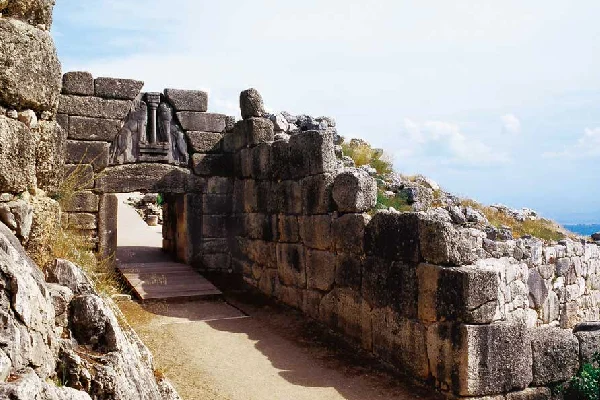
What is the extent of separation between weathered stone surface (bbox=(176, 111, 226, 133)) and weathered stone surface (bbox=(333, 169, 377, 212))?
471 centimetres

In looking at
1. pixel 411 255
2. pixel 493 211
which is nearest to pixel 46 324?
pixel 411 255

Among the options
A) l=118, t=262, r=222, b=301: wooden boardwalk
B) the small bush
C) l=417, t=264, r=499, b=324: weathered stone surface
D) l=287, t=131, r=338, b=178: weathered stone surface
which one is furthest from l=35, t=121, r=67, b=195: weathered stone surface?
the small bush

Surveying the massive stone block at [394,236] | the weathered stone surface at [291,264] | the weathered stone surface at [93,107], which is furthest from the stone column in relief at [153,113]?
the massive stone block at [394,236]

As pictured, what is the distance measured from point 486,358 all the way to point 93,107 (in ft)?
26.2

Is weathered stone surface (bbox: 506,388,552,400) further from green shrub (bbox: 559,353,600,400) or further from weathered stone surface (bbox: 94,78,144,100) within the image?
weathered stone surface (bbox: 94,78,144,100)

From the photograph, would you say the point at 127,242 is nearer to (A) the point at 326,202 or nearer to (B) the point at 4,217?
(A) the point at 326,202

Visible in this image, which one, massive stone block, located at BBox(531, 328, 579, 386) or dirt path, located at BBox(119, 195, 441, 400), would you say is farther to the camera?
dirt path, located at BBox(119, 195, 441, 400)

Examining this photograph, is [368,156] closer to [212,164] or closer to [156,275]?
[212,164]

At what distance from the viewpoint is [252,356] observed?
7.48 m

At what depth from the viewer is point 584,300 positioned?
11.5 meters

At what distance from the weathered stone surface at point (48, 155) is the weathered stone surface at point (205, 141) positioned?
22.6 ft

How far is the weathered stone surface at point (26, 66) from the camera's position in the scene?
3939mm

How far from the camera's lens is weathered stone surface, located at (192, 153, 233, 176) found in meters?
11.7

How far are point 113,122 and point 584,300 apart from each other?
934 centimetres
